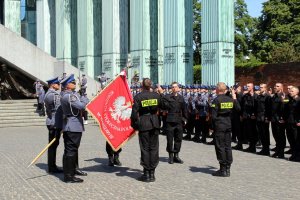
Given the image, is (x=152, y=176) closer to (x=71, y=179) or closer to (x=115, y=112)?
(x=71, y=179)

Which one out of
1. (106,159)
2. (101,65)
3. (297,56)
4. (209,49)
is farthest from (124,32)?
(297,56)

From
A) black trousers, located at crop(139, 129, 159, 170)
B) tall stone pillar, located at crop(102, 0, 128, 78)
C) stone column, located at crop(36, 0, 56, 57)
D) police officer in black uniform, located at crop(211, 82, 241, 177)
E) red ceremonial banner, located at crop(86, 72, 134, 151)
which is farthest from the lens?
stone column, located at crop(36, 0, 56, 57)

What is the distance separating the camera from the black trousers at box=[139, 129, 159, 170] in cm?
955

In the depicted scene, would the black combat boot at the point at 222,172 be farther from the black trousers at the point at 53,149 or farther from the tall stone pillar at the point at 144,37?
the tall stone pillar at the point at 144,37

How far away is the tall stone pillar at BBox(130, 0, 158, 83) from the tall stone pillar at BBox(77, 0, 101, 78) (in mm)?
5453

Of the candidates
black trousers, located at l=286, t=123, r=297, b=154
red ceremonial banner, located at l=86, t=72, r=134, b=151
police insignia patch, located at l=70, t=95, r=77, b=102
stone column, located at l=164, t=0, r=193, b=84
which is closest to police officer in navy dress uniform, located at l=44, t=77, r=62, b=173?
red ceremonial banner, located at l=86, t=72, r=134, b=151

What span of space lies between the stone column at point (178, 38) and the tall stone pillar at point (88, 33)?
839 cm

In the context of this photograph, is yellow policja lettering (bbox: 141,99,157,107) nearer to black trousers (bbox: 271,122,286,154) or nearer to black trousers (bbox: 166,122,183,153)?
black trousers (bbox: 166,122,183,153)

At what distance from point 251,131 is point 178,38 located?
445 inches

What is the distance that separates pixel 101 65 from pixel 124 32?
3.79 m

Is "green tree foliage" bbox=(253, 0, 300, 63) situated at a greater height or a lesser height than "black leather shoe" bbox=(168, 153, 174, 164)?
greater

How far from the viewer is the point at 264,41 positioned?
52500mm

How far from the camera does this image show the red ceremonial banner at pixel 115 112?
1034cm

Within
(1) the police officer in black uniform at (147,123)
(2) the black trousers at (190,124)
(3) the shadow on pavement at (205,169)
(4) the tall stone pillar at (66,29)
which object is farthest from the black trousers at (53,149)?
(4) the tall stone pillar at (66,29)
